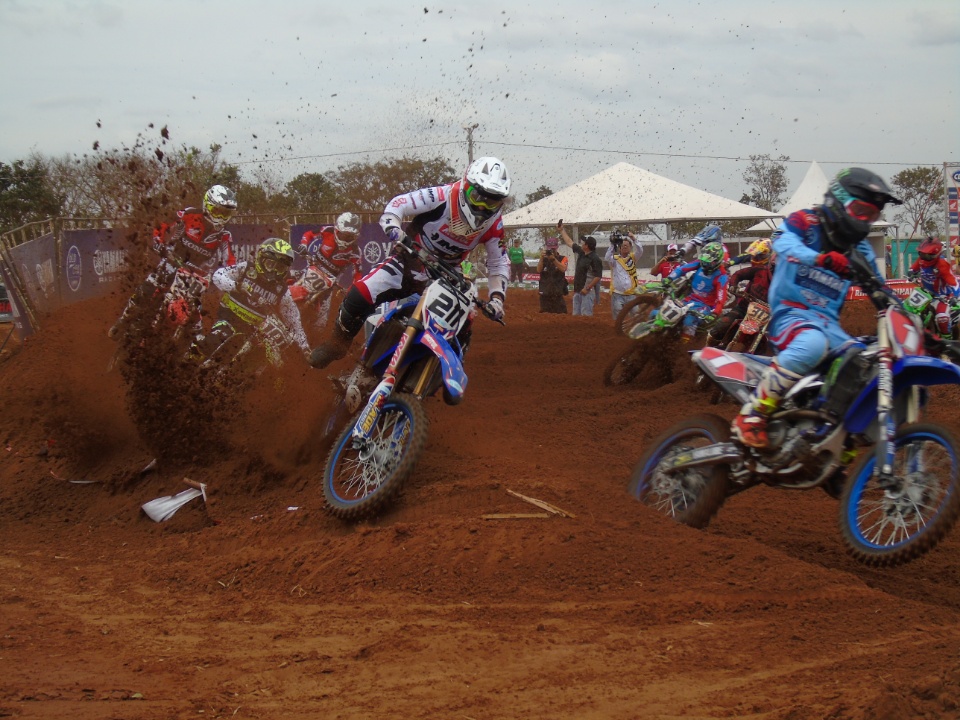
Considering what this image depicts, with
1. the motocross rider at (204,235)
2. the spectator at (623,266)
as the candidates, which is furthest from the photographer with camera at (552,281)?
the motocross rider at (204,235)

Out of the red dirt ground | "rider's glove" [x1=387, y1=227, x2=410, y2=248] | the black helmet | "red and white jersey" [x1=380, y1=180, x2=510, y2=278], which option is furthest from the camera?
"red and white jersey" [x1=380, y1=180, x2=510, y2=278]

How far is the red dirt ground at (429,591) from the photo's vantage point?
3.52 metres

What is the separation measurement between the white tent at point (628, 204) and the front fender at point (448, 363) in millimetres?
25263

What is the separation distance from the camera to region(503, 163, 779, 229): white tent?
103 feet

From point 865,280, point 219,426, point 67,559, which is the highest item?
point 865,280

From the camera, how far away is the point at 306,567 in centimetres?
529

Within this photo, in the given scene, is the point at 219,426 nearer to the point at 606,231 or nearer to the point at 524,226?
the point at 524,226

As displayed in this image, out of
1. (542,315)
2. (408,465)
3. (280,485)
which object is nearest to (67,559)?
(280,485)

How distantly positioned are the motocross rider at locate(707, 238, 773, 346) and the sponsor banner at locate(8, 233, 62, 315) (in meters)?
11.6

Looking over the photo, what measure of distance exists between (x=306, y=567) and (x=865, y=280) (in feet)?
11.9

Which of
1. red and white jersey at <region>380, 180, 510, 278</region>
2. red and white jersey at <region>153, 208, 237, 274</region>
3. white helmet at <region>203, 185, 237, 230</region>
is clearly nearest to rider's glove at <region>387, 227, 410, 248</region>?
red and white jersey at <region>380, 180, 510, 278</region>

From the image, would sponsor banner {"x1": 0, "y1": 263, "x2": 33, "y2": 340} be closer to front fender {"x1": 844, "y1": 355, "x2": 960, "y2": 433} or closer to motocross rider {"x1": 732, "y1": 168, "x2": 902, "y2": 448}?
motocross rider {"x1": 732, "y1": 168, "x2": 902, "y2": 448}

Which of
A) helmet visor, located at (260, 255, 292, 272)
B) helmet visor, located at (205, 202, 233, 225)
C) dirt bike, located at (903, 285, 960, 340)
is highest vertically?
helmet visor, located at (205, 202, 233, 225)

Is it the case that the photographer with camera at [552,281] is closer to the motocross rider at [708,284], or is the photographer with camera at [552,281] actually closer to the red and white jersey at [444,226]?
the motocross rider at [708,284]
